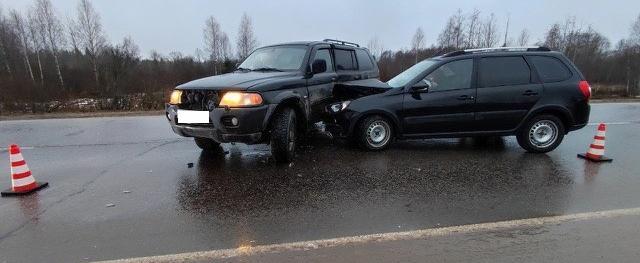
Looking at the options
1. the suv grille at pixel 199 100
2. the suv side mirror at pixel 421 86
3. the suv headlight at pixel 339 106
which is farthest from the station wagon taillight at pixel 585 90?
the suv grille at pixel 199 100

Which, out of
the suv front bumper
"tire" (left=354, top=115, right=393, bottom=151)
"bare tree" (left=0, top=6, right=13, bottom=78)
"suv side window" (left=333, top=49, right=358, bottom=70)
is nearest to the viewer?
the suv front bumper

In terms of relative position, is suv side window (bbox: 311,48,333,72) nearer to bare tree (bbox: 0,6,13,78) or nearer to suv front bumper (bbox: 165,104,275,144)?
suv front bumper (bbox: 165,104,275,144)

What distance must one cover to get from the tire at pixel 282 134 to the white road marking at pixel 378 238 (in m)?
2.52

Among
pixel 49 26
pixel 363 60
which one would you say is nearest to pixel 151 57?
pixel 49 26

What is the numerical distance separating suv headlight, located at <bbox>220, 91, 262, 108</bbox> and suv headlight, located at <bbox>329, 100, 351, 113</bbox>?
6.10 feet

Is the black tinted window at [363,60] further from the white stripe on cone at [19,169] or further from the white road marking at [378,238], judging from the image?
the white stripe on cone at [19,169]

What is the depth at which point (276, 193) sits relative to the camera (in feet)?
15.8

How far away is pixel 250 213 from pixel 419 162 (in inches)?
123

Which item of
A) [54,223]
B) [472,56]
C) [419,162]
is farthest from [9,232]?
[472,56]

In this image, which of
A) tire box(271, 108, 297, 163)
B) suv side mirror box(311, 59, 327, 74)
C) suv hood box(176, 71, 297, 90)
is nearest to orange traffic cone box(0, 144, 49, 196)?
suv hood box(176, 71, 297, 90)

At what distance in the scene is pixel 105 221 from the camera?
4.02m

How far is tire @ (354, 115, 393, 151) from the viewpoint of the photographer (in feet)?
22.3

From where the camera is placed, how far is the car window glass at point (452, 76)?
22.3ft

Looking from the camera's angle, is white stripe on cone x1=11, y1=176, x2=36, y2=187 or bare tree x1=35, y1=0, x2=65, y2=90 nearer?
white stripe on cone x1=11, y1=176, x2=36, y2=187
